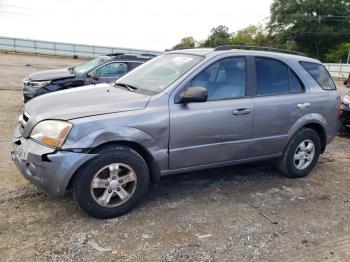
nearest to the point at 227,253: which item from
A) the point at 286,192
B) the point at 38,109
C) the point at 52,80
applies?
the point at 286,192

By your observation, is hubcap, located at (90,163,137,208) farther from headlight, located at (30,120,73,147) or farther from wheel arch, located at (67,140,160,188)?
headlight, located at (30,120,73,147)

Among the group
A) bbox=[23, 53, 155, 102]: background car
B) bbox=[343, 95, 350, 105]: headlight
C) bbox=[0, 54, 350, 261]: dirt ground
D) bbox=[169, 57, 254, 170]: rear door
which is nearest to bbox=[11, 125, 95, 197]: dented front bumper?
bbox=[0, 54, 350, 261]: dirt ground

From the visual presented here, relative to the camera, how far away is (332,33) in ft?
198

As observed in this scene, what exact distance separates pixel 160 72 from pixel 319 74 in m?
2.50

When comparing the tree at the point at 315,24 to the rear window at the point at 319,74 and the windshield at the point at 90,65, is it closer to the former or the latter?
the windshield at the point at 90,65

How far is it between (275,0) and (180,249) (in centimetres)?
6834

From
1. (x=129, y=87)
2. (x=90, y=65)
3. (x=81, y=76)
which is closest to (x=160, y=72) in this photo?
(x=129, y=87)

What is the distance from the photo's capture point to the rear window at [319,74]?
17.9ft

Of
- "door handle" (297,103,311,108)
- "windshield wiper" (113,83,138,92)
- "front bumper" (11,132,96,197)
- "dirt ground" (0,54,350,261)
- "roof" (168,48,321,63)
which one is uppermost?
"roof" (168,48,321,63)

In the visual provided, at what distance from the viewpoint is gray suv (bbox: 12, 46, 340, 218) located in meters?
3.63

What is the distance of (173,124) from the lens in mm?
→ 4051

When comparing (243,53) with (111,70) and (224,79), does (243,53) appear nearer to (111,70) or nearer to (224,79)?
(224,79)

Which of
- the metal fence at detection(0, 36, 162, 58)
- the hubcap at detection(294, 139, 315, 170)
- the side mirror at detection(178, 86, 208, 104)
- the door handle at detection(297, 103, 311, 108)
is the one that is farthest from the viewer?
the metal fence at detection(0, 36, 162, 58)

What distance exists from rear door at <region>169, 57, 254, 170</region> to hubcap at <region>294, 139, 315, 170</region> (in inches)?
40.8
